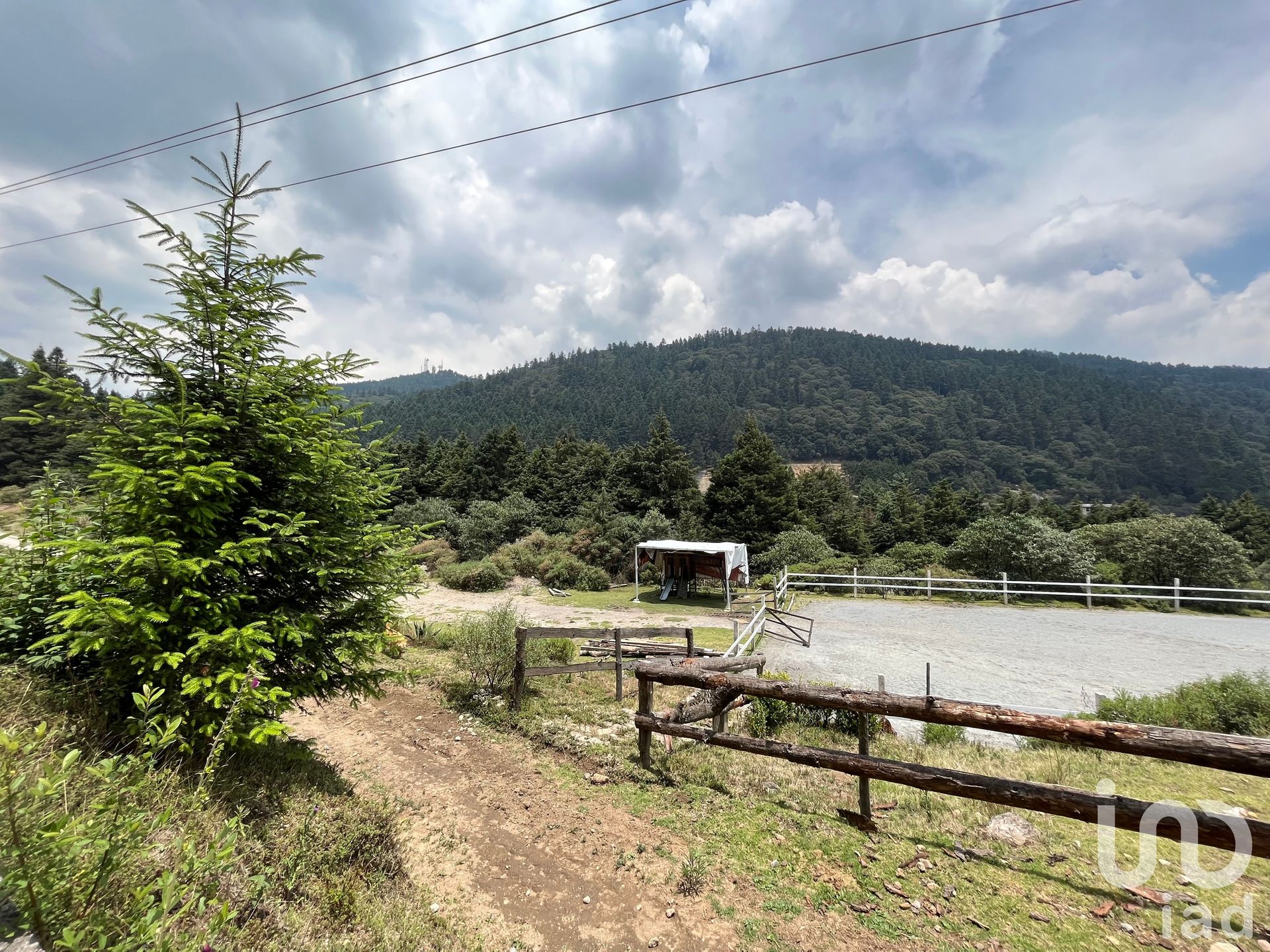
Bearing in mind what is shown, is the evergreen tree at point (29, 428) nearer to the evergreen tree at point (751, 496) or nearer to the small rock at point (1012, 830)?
the small rock at point (1012, 830)

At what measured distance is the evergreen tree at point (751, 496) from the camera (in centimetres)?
3153

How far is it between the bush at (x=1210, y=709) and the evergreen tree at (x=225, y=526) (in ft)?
32.3

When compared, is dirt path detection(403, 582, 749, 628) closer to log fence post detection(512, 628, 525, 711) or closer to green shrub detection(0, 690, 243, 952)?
log fence post detection(512, 628, 525, 711)

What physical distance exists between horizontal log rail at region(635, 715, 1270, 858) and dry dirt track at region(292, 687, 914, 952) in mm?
1156

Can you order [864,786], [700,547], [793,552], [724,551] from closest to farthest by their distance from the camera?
[864,786] < [724,551] < [700,547] < [793,552]

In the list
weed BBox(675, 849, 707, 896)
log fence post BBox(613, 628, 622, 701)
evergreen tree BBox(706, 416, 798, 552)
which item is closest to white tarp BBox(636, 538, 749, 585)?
log fence post BBox(613, 628, 622, 701)

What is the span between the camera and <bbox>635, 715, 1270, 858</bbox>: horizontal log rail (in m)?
3.00

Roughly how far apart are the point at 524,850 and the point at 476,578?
68.5ft

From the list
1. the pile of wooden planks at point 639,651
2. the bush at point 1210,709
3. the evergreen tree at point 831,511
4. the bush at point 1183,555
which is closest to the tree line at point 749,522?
the bush at point 1183,555

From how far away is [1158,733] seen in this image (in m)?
3.24

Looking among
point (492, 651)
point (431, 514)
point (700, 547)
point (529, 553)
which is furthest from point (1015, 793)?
point (431, 514)

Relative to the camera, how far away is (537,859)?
4.27m

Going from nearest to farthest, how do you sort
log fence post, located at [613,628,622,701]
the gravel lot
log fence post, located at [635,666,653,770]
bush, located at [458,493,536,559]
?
log fence post, located at [635,666,653,770]
log fence post, located at [613,628,622,701]
the gravel lot
bush, located at [458,493,536,559]

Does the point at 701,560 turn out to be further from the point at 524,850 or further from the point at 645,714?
the point at 524,850
